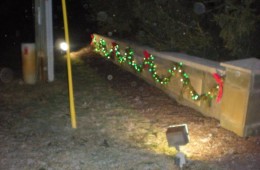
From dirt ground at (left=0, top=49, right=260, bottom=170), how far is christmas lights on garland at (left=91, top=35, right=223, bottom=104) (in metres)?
0.36

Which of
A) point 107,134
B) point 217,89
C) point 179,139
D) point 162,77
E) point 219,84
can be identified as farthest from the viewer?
point 162,77

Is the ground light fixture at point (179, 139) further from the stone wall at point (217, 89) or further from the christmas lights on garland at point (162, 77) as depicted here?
the christmas lights on garland at point (162, 77)

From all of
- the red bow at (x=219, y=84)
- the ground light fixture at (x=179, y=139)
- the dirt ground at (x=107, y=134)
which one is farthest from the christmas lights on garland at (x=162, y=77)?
the ground light fixture at (x=179, y=139)

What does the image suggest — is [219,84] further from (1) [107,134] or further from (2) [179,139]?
(1) [107,134]

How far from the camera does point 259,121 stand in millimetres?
6098

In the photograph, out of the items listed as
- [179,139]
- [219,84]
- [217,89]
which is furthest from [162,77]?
[179,139]

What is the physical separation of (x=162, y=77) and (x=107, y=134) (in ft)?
10.4

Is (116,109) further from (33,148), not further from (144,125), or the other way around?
(33,148)

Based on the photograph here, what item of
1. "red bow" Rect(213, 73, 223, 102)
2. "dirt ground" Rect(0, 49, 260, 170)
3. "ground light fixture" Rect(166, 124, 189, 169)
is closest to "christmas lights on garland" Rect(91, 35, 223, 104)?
"red bow" Rect(213, 73, 223, 102)

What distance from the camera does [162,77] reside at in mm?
9000

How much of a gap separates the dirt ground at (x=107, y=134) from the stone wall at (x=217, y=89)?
0.56 feet

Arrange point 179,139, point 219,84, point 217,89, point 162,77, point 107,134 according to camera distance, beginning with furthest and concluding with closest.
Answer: point 162,77 → point 217,89 → point 219,84 → point 107,134 → point 179,139

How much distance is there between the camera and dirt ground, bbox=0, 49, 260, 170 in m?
5.16

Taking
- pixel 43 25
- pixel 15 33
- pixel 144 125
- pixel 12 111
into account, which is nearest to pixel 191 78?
pixel 144 125
